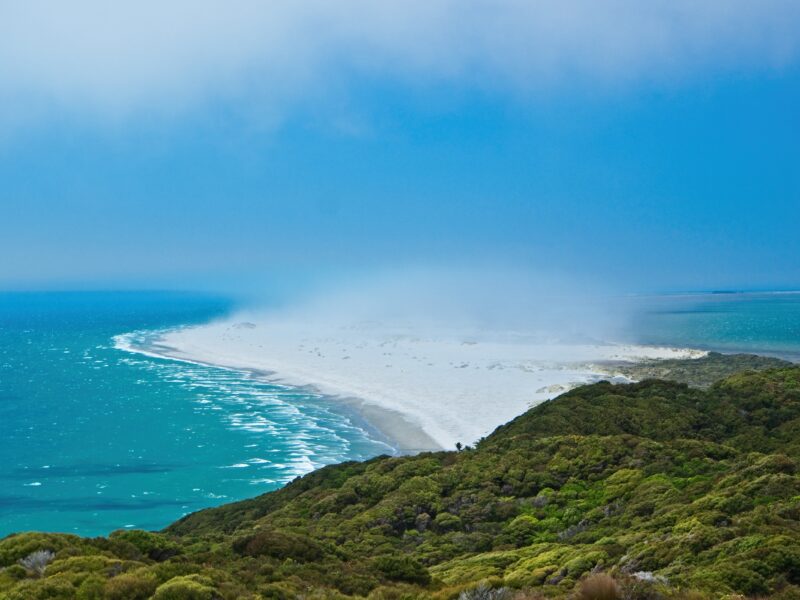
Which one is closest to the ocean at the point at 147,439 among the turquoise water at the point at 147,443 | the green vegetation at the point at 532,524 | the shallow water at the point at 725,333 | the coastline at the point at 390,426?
the turquoise water at the point at 147,443

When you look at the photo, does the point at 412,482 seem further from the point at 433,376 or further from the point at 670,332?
the point at 670,332

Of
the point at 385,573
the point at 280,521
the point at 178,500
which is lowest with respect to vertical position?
the point at 178,500

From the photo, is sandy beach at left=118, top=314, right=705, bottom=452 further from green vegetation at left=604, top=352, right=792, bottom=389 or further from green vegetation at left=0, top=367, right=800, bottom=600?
green vegetation at left=0, top=367, right=800, bottom=600

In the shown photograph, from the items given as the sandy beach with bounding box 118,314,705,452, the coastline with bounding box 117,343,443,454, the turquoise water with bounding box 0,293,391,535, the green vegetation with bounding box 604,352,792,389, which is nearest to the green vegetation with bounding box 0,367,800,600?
the turquoise water with bounding box 0,293,391,535

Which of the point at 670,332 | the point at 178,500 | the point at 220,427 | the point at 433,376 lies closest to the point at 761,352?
the point at 670,332

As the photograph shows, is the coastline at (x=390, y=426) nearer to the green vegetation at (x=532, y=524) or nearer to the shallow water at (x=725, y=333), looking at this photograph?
the green vegetation at (x=532, y=524)

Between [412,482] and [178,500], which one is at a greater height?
[412,482]
